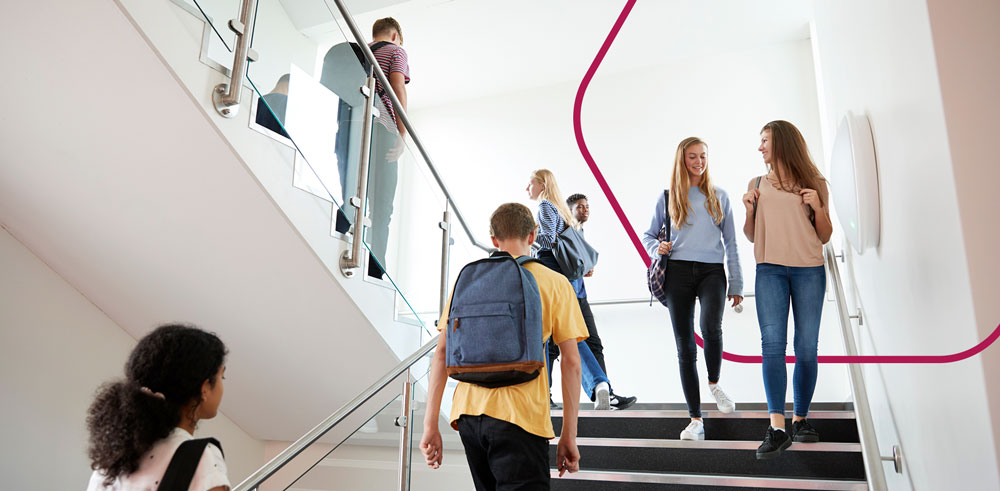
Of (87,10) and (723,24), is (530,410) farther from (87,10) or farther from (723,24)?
(723,24)

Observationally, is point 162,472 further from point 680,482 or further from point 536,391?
point 680,482

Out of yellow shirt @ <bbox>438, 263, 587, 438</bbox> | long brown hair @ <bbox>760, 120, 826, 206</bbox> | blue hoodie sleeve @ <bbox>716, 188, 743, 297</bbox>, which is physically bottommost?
yellow shirt @ <bbox>438, 263, 587, 438</bbox>

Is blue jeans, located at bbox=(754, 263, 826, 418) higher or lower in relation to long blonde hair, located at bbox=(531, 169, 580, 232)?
lower

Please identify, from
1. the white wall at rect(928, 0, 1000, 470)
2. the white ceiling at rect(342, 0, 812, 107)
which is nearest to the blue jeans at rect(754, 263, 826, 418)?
the white wall at rect(928, 0, 1000, 470)

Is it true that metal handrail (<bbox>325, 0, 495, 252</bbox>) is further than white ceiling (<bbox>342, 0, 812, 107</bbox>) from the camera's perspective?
No

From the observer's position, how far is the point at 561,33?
6594mm

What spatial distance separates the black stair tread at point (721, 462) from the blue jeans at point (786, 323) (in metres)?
Answer: 0.24

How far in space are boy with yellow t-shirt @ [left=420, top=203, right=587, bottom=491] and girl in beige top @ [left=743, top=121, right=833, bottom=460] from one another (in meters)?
1.29

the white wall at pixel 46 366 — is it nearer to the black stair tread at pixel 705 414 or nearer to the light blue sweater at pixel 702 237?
the black stair tread at pixel 705 414

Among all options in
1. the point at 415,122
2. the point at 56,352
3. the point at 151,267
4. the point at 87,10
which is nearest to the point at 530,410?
the point at 87,10

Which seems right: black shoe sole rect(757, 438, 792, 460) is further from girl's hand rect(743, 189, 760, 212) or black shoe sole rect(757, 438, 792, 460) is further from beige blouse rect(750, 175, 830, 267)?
girl's hand rect(743, 189, 760, 212)

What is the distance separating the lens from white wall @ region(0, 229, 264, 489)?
3854mm

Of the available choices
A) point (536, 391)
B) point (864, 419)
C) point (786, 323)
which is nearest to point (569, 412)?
point (536, 391)

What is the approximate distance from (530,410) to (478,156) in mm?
5829
